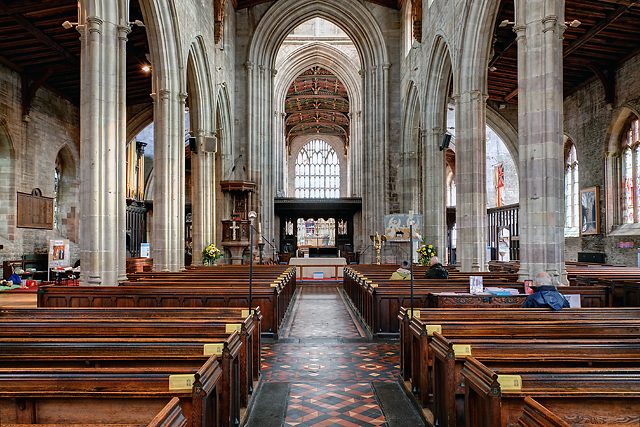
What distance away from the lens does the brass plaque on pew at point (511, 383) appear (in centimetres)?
224

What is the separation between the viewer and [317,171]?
42.9m

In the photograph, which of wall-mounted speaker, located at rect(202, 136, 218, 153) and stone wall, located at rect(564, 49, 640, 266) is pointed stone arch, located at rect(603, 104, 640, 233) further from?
wall-mounted speaker, located at rect(202, 136, 218, 153)

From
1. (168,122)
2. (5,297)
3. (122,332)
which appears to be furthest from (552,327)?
(5,297)

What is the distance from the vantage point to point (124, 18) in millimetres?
7871

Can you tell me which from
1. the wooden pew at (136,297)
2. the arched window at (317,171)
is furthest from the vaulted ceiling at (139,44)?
the arched window at (317,171)

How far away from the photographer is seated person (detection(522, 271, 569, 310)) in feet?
15.2

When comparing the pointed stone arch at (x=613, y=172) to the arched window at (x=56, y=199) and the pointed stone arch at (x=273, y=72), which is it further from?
the arched window at (x=56, y=199)

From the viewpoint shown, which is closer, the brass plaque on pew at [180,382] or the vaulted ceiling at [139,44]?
the brass plaque on pew at [180,382]

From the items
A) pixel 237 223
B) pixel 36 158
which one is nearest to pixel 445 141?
pixel 237 223

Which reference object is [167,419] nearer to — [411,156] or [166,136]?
[166,136]

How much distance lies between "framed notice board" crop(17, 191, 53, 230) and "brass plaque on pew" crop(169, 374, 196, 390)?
14.1 meters

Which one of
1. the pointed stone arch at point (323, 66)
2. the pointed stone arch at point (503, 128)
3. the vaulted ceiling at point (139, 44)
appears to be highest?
the pointed stone arch at point (323, 66)

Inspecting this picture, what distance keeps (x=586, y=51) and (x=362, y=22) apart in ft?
31.1

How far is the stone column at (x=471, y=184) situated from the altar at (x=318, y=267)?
20.4 ft
